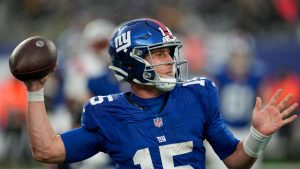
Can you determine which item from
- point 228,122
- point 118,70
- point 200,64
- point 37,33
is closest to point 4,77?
point 37,33

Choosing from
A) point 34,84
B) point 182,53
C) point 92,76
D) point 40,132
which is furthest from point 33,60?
point 182,53

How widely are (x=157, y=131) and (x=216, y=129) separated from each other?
0.32m

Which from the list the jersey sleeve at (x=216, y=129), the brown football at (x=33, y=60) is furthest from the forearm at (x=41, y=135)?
the jersey sleeve at (x=216, y=129)

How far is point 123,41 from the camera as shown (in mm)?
4496

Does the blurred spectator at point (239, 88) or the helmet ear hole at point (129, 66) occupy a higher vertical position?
the helmet ear hole at point (129, 66)

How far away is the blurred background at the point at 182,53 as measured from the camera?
7824mm

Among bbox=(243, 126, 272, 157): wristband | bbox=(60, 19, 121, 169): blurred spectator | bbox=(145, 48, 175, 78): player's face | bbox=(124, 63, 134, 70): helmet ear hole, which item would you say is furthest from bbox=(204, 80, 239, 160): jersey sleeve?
bbox=(60, 19, 121, 169): blurred spectator

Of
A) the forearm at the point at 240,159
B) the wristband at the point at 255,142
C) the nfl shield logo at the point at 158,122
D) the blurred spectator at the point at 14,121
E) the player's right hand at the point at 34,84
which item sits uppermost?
the player's right hand at the point at 34,84

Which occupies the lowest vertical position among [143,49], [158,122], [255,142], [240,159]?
[240,159]

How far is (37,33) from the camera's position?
1284 centimetres

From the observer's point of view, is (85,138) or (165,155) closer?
(165,155)

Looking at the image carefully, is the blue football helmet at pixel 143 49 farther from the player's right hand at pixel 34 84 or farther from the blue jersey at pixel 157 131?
the player's right hand at pixel 34 84

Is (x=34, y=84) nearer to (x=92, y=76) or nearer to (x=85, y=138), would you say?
(x=85, y=138)

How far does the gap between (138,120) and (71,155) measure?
1.32 feet
